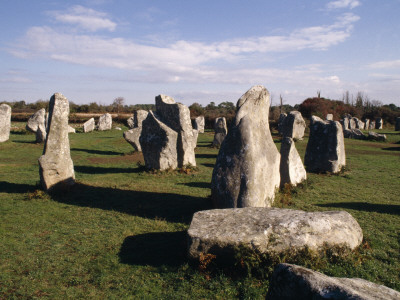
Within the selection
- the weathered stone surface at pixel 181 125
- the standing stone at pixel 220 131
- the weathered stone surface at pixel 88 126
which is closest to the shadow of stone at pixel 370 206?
the weathered stone surface at pixel 181 125

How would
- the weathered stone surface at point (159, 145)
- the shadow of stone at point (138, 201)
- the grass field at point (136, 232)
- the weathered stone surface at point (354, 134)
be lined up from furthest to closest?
the weathered stone surface at point (354, 134) → the weathered stone surface at point (159, 145) → the shadow of stone at point (138, 201) → the grass field at point (136, 232)

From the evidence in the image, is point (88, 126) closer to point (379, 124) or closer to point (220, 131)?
point (220, 131)

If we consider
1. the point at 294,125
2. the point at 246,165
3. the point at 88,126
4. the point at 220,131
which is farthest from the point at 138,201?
the point at 88,126

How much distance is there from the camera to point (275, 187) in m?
8.92

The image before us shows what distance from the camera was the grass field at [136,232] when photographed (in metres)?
5.24

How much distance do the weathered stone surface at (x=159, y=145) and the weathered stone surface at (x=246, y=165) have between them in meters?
5.88

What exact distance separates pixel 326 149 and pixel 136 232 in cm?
1003

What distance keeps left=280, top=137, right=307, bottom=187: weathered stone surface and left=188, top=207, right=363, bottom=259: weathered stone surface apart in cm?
485

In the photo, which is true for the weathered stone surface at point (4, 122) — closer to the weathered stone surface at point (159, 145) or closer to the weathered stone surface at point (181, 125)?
the weathered stone surface at point (159, 145)

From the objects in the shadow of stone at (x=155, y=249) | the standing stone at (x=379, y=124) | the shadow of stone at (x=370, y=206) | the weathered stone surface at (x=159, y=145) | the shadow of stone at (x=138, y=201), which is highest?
the standing stone at (x=379, y=124)

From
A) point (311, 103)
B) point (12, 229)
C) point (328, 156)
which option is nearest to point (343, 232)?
point (12, 229)

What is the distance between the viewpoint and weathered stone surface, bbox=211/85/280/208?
25.6 feet

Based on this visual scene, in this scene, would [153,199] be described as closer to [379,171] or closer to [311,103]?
[379,171]

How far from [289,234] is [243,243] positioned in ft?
2.74
